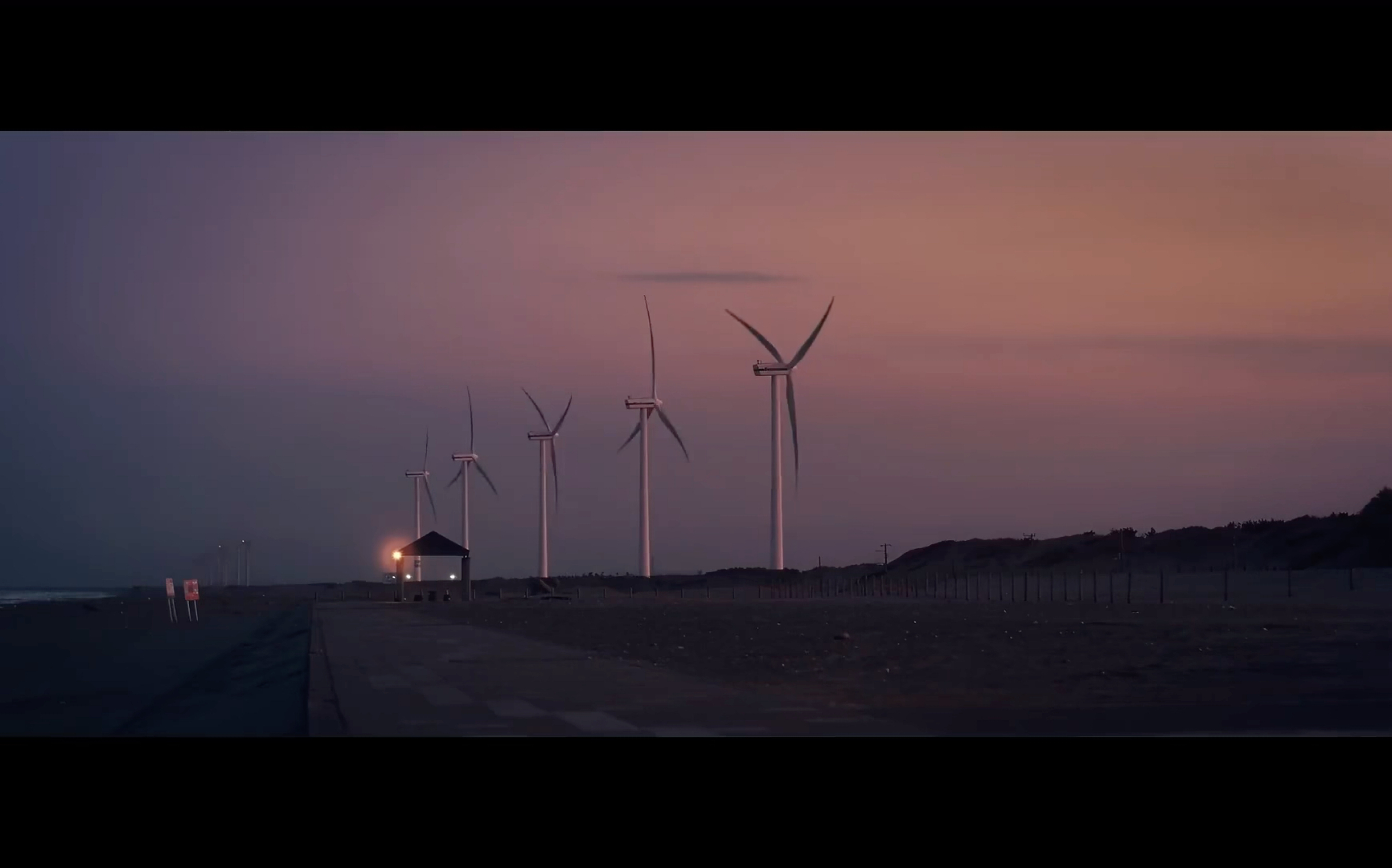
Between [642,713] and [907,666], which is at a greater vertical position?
[642,713]

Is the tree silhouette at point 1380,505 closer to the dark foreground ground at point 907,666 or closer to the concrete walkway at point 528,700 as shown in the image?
the dark foreground ground at point 907,666

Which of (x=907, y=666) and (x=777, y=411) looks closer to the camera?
(x=907, y=666)

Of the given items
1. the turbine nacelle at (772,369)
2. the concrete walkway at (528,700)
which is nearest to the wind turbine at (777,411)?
the turbine nacelle at (772,369)

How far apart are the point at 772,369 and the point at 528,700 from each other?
55993 millimetres

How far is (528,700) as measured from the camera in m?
16.5

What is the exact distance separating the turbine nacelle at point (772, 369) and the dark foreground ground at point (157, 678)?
2405cm

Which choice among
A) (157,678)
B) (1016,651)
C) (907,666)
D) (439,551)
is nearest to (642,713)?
(907,666)

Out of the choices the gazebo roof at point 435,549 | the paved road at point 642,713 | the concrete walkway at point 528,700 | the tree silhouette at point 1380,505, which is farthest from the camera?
the tree silhouette at point 1380,505

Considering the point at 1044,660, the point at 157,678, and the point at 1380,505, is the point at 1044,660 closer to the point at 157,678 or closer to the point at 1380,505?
the point at 157,678

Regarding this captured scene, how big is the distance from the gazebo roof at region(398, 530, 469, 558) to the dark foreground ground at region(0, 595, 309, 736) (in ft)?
20.6

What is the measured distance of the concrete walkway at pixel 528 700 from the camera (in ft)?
43.2

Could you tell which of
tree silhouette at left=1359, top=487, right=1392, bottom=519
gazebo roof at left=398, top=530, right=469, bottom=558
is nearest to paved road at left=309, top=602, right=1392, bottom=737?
gazebo roof at left=398, top=530, right=469, bottom=558
